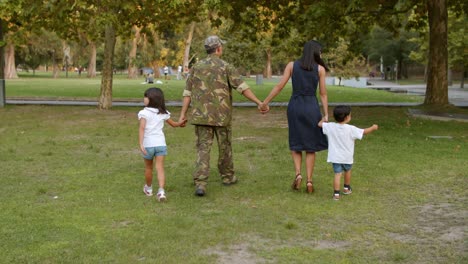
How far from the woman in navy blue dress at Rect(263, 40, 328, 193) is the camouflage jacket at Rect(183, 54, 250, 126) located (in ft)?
2.22

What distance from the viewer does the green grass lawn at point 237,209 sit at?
5.25 m

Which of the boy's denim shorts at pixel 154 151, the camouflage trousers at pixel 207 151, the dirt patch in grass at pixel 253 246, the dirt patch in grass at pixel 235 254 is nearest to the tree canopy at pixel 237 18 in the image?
the camouflage trousers at pixel 207 151

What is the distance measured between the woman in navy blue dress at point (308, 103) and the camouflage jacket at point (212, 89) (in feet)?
2.22

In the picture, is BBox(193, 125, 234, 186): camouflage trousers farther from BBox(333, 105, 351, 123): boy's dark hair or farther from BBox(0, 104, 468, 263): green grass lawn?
BBox(333, 105, 351, 123): boy's dark hair

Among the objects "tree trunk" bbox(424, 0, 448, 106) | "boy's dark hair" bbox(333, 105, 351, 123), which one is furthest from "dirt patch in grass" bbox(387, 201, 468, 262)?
"tree trunk" bbox(424, 0, 448, 106)

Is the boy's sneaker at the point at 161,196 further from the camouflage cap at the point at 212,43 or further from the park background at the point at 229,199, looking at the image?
the camouflage cap at the point at 212,43

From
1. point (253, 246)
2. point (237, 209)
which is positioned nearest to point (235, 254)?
point (253, 246)

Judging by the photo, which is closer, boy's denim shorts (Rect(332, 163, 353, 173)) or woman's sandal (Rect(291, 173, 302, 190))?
boy's denim shorts (Rect(332, 163, 353, 173))

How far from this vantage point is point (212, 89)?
759 cm

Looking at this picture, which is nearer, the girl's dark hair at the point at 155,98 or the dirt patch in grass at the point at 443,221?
the dirt patch in grass at the point at 443,221

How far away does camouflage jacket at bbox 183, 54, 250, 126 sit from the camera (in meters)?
7.59

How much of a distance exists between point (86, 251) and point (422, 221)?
11.0 ft

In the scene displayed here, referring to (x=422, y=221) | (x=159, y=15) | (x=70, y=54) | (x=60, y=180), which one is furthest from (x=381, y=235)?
(x=70, y=54)

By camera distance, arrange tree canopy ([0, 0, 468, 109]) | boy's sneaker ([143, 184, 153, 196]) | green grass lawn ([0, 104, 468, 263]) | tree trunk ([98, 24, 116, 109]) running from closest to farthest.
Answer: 1. green grass lawn ([0, 104, 468, 263])
2. boy's sneaker ([143, 184, 153, 196])
3. tree canopy ([0, 0, 468, 109])
4. tree trunk ([98, 24, 116, 109])
